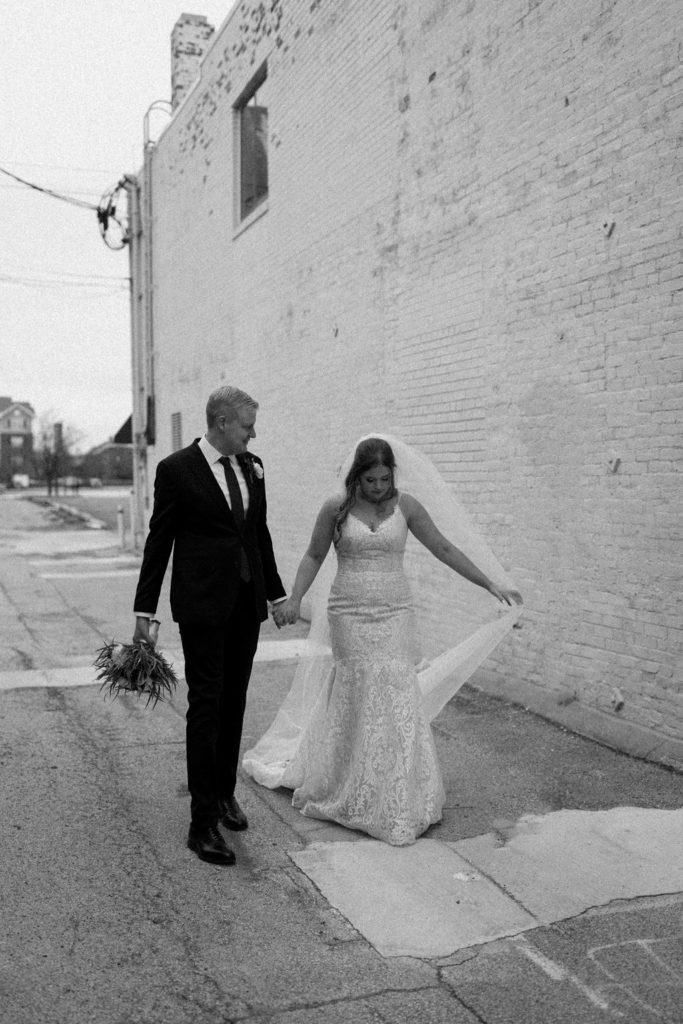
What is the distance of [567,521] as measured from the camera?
6535mm

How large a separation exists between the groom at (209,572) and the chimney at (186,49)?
16002 mm

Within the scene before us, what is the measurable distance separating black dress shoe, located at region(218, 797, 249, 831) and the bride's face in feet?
5.32

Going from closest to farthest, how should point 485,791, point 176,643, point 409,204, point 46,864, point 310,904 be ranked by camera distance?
point 310,904
point 46,864
point 485,791
point 409,204
point 176,643

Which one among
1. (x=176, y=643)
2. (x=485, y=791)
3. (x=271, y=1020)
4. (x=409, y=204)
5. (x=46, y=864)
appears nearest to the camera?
(x=271, y=1020)

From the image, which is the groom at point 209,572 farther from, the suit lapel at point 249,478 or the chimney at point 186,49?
the chimney at point 186,49

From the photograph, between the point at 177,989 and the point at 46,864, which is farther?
the point at 46,864

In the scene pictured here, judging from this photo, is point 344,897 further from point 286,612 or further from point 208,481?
point 208,481

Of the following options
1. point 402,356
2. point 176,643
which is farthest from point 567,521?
point 176,643

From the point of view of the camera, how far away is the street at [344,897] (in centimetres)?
310

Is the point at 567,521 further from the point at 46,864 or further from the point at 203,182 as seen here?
the point at 203,182

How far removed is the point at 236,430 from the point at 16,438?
346 ft

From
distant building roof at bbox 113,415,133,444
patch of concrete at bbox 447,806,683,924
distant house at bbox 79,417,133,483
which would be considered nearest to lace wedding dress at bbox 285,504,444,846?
patch of concrete at bbox 447,806,683,924

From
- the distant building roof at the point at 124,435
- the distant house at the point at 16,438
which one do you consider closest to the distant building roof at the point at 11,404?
the distant house at the point at 16,438

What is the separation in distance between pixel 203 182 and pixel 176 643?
29.8 feet
